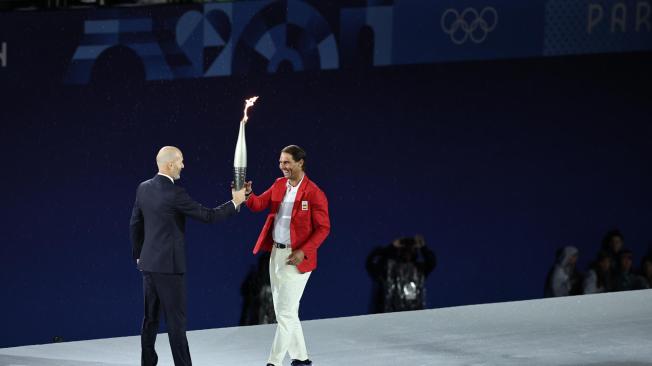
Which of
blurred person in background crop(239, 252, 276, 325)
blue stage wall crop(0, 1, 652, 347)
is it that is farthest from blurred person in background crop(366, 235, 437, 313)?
blurred person in background crop(239, 252, 276, 325)

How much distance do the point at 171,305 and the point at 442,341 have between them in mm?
2560

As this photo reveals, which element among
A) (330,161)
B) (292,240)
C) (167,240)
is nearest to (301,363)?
(292,240)

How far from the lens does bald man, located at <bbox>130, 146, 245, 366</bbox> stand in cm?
1023

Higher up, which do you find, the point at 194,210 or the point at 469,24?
the point at 469,24

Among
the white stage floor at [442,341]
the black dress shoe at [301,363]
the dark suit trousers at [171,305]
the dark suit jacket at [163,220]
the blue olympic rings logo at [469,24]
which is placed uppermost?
the blue olympic rings logo at [469,24]

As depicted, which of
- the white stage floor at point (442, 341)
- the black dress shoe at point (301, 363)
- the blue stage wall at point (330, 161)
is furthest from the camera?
the blue stage wall at point (330, 161)

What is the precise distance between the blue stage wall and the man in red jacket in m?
1.77

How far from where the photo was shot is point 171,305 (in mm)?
Answer: 10258

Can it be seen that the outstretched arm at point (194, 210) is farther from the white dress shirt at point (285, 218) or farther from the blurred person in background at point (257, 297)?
the blurred person in background at point (257, 297)

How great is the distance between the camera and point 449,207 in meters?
13.7

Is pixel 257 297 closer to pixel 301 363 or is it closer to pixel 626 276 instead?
pixel 301 363

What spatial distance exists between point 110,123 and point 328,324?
7.13 feet

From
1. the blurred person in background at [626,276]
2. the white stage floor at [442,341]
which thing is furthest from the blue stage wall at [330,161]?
the white stage floor at [442,341]

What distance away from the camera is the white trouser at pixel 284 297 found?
10.7m
